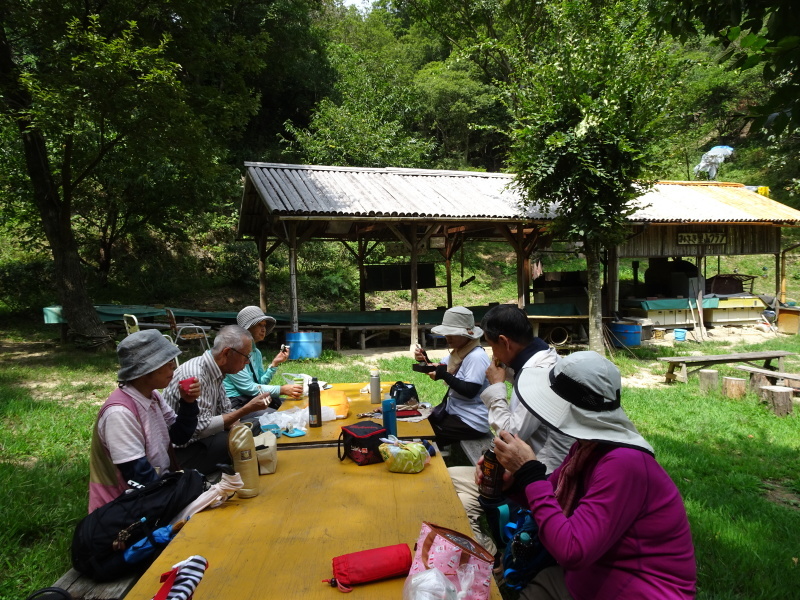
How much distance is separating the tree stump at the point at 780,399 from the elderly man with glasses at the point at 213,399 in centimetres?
646

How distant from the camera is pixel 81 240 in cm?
1538

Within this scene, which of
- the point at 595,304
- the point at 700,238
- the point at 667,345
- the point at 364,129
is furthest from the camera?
the point at 364,129

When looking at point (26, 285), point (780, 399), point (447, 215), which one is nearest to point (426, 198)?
point (447, 215)

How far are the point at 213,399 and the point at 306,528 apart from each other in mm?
1731

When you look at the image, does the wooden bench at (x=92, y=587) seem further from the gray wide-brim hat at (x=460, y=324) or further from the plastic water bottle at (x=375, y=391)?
the gray wide-brim hat at (x=460, y=324)

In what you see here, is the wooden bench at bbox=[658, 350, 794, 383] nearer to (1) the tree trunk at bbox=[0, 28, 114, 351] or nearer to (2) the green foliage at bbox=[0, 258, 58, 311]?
(1) the tree trunk at bbox=[0, 28, 114, 351]

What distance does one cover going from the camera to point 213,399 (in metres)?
3.47

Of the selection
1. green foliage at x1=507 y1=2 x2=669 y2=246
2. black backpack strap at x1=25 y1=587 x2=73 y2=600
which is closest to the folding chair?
green foliage at x1=507 y1=2 x2=669 y2=246

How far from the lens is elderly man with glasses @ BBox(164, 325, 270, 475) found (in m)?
3.22

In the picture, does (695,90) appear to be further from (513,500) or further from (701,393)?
(513,500)

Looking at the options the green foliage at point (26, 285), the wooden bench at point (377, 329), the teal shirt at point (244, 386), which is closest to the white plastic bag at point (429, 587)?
the teal shirt at point (244, 386)

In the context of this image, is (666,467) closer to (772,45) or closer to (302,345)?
(772,45)

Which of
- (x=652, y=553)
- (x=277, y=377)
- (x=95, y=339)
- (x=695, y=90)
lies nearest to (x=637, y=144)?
(x=277, y=377)

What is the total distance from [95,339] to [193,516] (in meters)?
9.82
